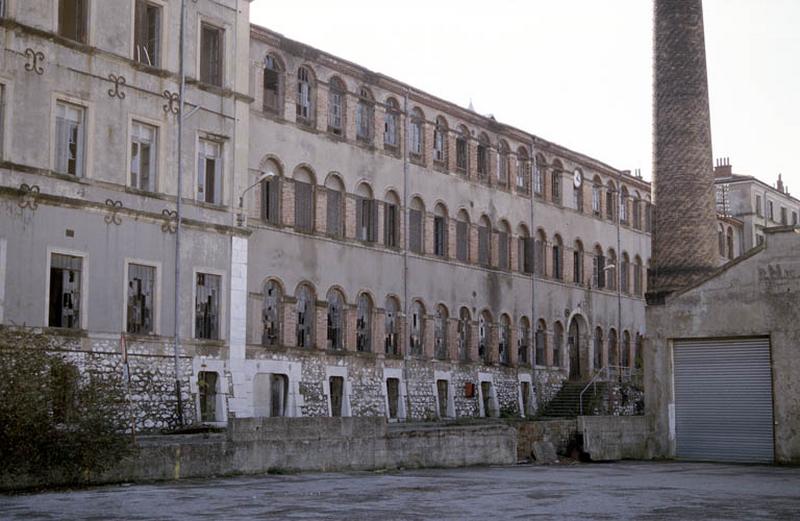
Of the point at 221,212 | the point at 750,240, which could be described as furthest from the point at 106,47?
the point at 750,240

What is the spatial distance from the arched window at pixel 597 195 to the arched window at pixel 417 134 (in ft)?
50.0

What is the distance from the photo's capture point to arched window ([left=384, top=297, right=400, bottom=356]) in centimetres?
4241

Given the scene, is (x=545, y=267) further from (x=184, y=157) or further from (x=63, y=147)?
(x=63, y=147)

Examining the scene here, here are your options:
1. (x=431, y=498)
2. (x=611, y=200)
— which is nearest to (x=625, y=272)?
(x=611, y=200)

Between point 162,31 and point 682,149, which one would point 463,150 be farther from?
point 162,31

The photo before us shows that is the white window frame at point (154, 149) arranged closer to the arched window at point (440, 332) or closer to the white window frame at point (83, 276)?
the white window frame at point (83, 276)

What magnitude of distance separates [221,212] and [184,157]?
2.07 metres

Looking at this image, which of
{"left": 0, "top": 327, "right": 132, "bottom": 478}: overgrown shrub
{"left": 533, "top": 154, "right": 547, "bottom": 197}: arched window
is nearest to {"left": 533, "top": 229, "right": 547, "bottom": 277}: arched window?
{"left": 533, "top": 154, "right": 547, "bottom": 197}: arched window

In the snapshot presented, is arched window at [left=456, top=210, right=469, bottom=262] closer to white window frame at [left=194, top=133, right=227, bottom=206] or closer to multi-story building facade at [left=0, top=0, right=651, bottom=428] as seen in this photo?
multi-story building facade at [left=0, top=0, right=651, bottom=428]

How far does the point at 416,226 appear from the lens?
44.7 metres

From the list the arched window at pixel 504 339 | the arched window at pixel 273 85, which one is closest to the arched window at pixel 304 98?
the arched window at pixel 273 85

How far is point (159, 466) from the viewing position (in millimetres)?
22750

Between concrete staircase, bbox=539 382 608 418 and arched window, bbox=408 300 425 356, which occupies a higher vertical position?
arched window, bbox=408 300 425 356

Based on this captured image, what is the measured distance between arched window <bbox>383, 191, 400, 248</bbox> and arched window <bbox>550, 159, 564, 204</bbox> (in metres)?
13.0
